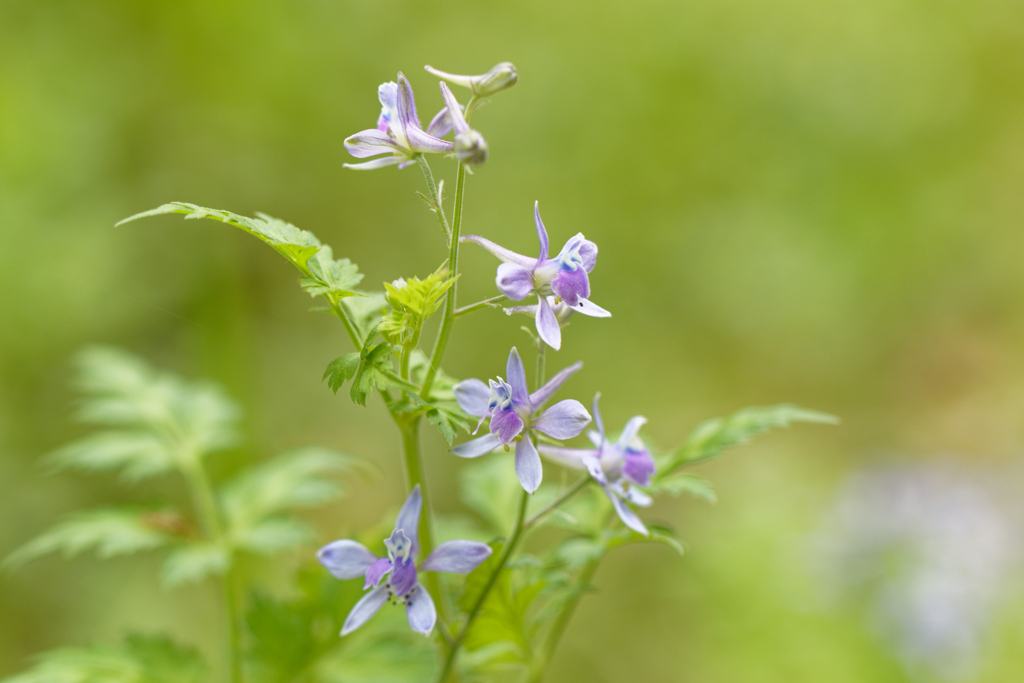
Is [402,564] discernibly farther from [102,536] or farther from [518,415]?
[102,536]

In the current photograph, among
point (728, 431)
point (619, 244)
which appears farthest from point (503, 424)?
point (619, 244)

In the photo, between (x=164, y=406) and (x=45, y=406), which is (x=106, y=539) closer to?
(x=164, y=406)

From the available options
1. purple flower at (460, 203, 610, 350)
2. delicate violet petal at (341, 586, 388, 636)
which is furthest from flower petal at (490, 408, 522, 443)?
delicate violet petal at (341, 586, 388, 636)

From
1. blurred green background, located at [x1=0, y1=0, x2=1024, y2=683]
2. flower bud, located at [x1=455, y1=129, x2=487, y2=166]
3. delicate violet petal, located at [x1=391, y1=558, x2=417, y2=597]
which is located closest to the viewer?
flower bud, located at [x1=455, y1=129, x2=487, y2=166]

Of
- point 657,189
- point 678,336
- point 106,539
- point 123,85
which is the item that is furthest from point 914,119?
point 106,539

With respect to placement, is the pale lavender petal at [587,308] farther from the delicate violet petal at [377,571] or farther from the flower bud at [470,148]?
the delicate violet petal at [377,571]

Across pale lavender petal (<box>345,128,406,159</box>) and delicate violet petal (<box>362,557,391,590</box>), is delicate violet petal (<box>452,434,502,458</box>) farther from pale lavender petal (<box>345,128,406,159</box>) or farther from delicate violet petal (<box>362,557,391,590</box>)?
pale lavender petal (<box>345,128,406,159</box>)

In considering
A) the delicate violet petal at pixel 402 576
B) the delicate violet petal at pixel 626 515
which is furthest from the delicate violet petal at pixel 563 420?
the delicate violet petal at pixel 402 576
